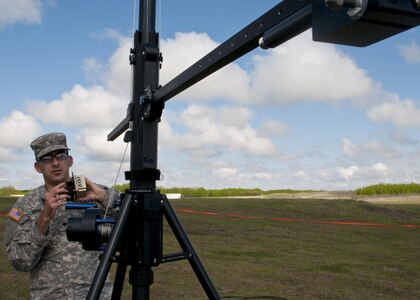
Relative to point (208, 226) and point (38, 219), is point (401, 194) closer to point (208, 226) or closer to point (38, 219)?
point (208, 226)

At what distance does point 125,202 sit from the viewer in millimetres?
2502

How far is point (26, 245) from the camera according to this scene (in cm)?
326

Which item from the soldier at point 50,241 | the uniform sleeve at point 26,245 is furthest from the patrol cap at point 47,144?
the uniform sleeve at point 26,245

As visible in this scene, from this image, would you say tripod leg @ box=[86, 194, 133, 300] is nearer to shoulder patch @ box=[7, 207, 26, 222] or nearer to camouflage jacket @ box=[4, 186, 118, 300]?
camouflage jacket @ box=[4, 186, 118, 300]

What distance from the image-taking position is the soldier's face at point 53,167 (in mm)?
3541

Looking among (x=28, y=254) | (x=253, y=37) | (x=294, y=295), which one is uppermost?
(x=253, y=37)

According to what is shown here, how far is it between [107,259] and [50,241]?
4.23 ft

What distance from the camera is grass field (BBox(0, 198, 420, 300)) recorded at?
5.95 metres

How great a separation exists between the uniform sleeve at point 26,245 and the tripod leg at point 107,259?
1.04m

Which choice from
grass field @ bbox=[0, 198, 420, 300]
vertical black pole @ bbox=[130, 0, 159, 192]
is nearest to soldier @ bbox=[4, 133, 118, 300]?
vertical black pole @ bbox=[130, 0, 159, 192]

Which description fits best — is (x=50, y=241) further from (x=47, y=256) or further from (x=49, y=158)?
(x=49, y=158)

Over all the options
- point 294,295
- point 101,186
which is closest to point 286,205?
point 294,295

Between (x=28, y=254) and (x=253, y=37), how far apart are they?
2313mm

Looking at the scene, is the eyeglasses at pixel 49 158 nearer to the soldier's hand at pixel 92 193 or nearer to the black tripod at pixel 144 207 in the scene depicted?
the soldier's hand at pixel 92 193
